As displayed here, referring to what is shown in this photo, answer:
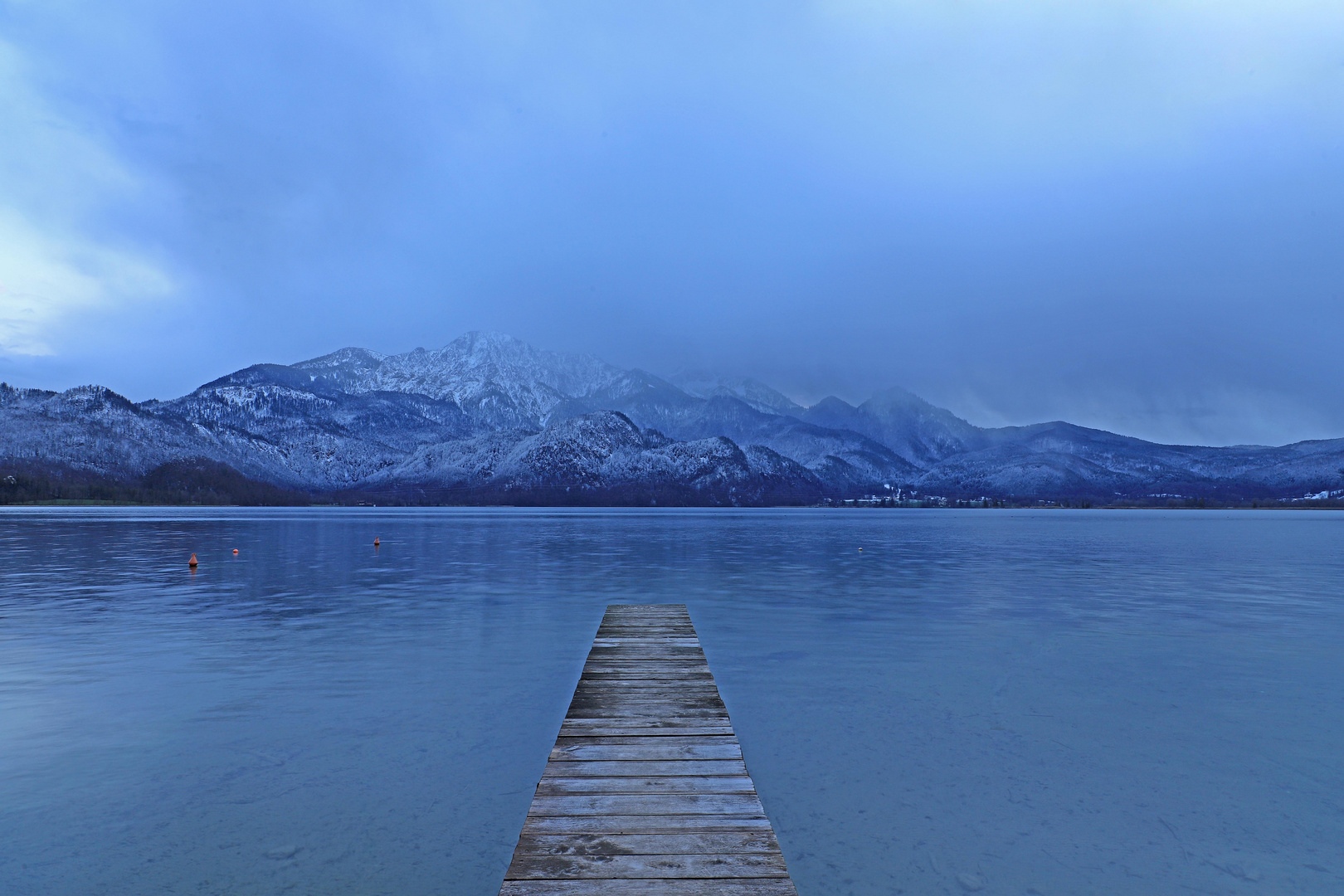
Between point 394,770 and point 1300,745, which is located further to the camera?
point 1300,745

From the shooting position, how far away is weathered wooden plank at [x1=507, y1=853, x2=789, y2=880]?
8250mm

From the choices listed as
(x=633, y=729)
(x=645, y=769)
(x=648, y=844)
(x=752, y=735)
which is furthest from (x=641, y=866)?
(x=752, y=735)

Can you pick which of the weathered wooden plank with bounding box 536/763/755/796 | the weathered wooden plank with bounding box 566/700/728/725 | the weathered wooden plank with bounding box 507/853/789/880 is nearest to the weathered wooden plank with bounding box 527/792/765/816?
the weathered wooden plank with bounding box 536/763/755/796

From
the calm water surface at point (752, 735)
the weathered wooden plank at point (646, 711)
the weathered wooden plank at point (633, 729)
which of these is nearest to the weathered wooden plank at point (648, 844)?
the calm water surface at point (752, 735)

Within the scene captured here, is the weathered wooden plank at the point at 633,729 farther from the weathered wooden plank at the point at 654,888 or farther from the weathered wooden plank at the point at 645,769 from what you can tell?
the weathered wooden plank at the point at 654,888

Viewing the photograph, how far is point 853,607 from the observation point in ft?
117

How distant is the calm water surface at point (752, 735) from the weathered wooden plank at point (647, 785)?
1388 millimetres

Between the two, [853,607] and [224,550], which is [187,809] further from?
[224,550]

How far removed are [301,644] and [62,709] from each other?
316 inches

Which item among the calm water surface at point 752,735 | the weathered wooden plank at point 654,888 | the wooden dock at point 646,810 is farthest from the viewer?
the calm water surface at point 752,735

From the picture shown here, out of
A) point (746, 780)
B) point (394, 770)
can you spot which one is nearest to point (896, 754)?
point (746, 780)

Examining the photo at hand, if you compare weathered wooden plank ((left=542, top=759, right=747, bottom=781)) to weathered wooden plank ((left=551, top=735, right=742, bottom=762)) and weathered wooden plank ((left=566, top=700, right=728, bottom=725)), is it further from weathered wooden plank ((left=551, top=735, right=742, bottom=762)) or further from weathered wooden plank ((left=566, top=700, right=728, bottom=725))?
weathered wooden plank ((left=566, top=700, right=728, bottom=725))

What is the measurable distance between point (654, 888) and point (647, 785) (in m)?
2.97

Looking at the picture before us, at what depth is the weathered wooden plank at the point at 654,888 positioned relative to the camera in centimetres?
789
